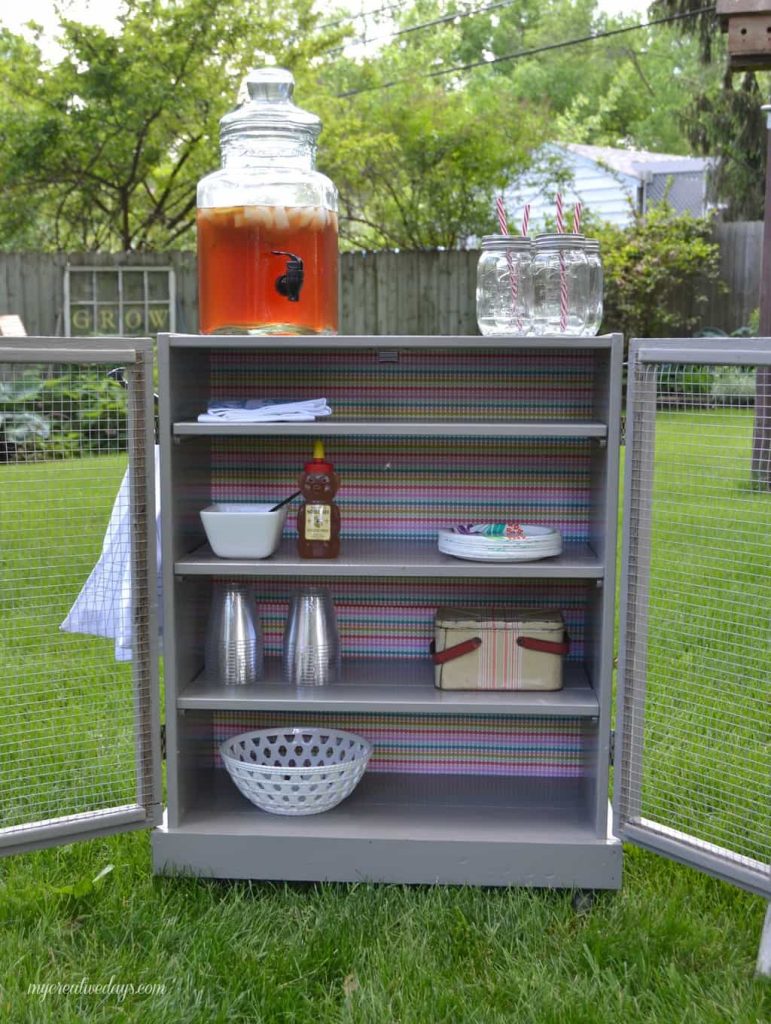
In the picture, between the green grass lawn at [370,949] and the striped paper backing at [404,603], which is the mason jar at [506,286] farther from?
the striped paper backing at [404,603]

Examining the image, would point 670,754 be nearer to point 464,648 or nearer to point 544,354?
point 464,648

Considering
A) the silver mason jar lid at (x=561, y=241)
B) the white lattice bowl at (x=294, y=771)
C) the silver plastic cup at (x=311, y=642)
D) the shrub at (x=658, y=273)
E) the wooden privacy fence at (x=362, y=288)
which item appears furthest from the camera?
the shrub at (x=658, y=273)

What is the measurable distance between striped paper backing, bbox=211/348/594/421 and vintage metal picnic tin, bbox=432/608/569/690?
0.57m

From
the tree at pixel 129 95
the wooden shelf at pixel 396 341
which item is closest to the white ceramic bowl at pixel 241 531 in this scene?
the wooden shelf at pixel 396 341

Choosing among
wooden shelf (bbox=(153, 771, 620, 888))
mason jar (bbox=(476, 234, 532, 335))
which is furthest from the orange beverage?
wooden shelf (bbox=(153, 771, 620, 888))

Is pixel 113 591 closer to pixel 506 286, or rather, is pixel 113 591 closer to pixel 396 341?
pixel 396 341

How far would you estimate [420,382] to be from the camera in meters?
3.12

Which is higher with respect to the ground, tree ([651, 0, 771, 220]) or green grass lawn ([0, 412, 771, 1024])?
→ tree ([651, 0, 771, 220])

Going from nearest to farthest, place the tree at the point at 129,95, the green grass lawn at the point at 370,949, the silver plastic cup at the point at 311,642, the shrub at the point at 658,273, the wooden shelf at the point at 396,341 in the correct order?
1. the green grass lawn at the point at 370,949
2. the wooden shelf at the point at 396,341
3. the silver plastic cup at the point at 311,642
4. the tree at the point at 129,95
5. the shrub at the point at 658,273

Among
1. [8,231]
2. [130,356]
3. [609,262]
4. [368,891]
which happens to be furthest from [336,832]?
[8,231]

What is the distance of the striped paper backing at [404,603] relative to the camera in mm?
3199

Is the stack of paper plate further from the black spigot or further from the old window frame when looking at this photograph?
the old window frame

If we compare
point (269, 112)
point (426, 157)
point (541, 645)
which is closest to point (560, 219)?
point (269, 112)

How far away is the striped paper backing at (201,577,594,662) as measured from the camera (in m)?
3.20
